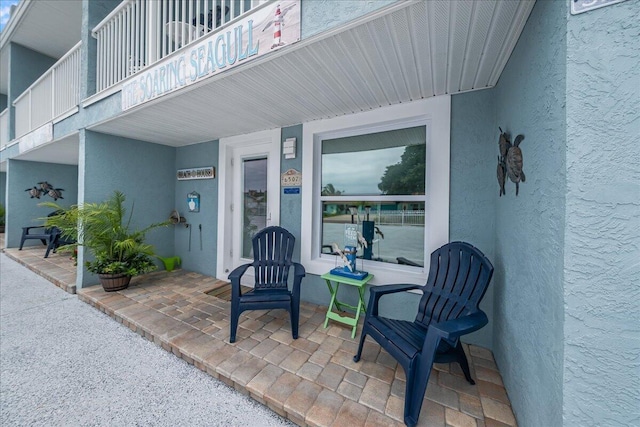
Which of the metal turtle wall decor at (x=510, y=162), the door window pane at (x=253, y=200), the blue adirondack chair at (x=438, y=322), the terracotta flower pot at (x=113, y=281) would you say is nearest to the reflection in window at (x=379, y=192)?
the blue adirondack chair at (x=438, y=322)

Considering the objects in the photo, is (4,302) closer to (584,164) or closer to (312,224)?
(312,224)

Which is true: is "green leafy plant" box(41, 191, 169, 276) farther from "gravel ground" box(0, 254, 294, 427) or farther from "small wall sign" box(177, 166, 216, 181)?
"small wall sign" box(177, 166, 216, 181)

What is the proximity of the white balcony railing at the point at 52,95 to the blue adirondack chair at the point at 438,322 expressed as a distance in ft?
17.2

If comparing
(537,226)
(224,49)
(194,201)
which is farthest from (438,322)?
(194,201)

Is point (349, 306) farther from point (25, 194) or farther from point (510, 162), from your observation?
point (25, 194)

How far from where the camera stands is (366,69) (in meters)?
1.82

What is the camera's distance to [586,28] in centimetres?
88

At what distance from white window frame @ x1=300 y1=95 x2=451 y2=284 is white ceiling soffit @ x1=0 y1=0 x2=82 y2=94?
5621 millimetres

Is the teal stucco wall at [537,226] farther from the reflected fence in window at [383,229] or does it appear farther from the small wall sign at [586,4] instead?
the reflected fence in window at [383,229]

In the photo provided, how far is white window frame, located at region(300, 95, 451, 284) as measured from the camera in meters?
2.24

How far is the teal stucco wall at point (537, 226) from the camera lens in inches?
38.1

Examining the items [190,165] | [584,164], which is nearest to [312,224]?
[584,164]

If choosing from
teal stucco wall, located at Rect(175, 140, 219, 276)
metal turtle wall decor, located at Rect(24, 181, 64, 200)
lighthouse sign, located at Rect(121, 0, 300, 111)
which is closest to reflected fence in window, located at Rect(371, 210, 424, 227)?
lighthouse sign, located at Rect(121, 0, 300, 111)

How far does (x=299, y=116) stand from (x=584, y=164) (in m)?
2.50
